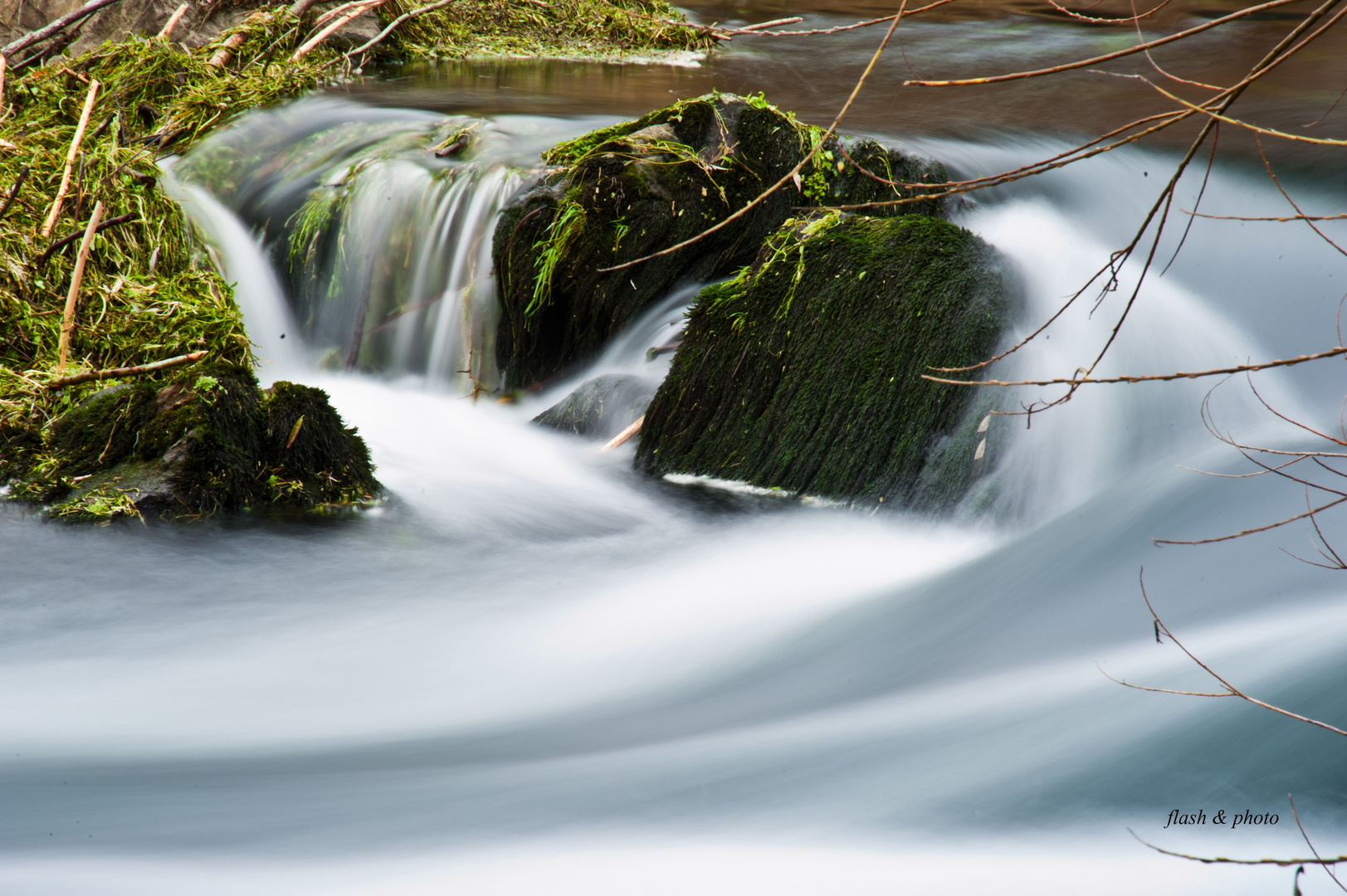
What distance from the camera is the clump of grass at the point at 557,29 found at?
9086mm

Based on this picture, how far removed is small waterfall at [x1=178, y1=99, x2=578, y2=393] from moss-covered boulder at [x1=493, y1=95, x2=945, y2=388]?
31 centimetres

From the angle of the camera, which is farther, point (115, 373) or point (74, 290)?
point (74, 290)

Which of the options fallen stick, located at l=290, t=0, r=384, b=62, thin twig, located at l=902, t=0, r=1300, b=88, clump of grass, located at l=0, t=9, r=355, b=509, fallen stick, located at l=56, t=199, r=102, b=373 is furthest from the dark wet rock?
fallen stick, located at l=290, t=0, r=384, b=62

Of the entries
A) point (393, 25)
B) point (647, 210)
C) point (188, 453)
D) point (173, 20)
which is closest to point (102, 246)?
point (188, 453)

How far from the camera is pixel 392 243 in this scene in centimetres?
526

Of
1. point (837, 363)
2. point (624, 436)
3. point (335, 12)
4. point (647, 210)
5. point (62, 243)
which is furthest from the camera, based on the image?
point (335, 12)

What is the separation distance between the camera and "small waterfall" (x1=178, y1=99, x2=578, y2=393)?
5.11 meters

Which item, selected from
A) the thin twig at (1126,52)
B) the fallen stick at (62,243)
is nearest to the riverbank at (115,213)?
the fallen stick at (62,243)

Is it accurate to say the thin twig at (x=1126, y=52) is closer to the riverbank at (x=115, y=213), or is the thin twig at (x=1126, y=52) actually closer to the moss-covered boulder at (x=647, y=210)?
the riverbank at (x=115, y=213)

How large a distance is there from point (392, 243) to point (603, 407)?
5.33ft

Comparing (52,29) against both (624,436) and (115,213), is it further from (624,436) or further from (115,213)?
(624,436)

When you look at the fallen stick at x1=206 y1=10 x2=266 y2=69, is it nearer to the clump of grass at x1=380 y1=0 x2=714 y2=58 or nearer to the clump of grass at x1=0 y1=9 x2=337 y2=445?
the clump of grass at x1=0 y1=9 x2=337 y2=445

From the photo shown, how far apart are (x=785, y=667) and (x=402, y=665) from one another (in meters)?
1.12

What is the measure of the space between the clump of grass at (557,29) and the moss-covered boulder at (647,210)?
473cm
